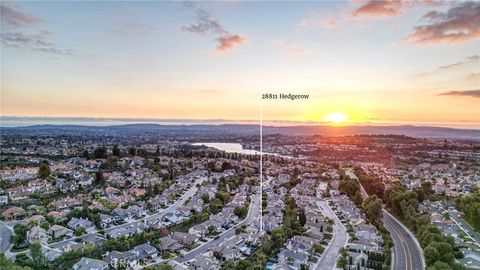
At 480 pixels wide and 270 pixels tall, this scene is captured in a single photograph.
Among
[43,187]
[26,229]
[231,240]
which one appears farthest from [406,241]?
[43,187]

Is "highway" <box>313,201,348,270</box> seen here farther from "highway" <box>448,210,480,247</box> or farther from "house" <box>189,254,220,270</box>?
"highway" <box>448,210,480,247</box>

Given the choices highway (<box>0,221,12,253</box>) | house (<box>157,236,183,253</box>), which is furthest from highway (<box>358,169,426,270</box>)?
highway (<box>0,221,12,253</box>)

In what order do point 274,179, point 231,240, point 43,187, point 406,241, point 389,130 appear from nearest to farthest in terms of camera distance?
point 231,240
point 406,241
point 43,187
point 274,179
point 389,130

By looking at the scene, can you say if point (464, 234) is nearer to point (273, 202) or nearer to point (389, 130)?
point (273, 202)

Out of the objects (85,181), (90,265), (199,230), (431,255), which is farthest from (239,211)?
(85,181)

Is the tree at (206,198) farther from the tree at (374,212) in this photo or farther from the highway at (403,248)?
the highway at (403,248)

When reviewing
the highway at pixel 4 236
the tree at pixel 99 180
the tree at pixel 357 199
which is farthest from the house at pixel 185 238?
the tree at pixel 99 180

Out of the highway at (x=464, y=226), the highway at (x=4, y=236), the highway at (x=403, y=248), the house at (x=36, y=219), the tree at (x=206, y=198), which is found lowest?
the highway at (x=403, y=248)
